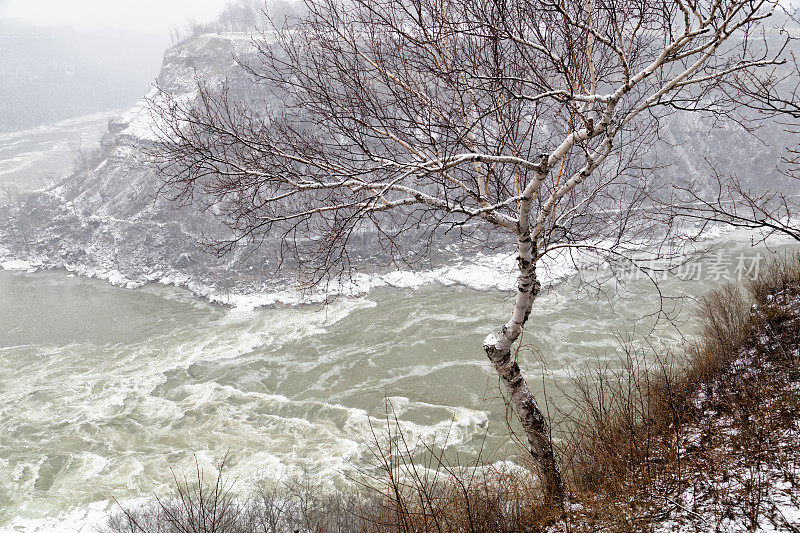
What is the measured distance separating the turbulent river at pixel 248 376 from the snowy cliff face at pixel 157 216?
220 cm

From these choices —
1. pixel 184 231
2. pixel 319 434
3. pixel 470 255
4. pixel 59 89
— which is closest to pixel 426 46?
pixel 319 434

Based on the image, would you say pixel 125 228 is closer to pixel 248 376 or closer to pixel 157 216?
pixel 157 216

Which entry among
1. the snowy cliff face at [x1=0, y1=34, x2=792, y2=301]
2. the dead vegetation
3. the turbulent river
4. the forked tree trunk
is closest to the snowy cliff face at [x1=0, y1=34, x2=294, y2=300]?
the snowy cliff face at [x1=0, y1=34, x2=792, y2=301]

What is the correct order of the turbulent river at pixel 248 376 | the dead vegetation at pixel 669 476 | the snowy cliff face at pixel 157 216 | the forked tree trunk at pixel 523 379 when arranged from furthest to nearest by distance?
the snowy cliff face at pixel 157 216, the turbulent river at pixel 248 376, the forked tree trunk at pixel 523 379, the dead vegetation at pixel 669 476

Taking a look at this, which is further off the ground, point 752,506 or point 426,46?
point 426,46

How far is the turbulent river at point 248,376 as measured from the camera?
10.6 meters

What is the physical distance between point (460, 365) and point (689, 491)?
11.8 meters

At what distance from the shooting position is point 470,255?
24109mm

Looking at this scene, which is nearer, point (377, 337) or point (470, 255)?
point (377, 337)

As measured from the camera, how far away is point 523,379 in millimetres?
3695

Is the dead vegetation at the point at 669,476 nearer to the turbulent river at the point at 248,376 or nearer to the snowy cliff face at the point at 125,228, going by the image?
the turbulent river at the point at 248,376

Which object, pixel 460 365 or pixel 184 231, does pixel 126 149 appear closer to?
pixel 184 231

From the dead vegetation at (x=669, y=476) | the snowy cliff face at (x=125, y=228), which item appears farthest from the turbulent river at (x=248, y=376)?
the dead vegetation at (x=669, y=476)

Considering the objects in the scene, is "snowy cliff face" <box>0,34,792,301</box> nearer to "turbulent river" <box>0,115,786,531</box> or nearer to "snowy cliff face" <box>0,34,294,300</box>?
"snowy cliff face" <box>0,34,294,300</box>
